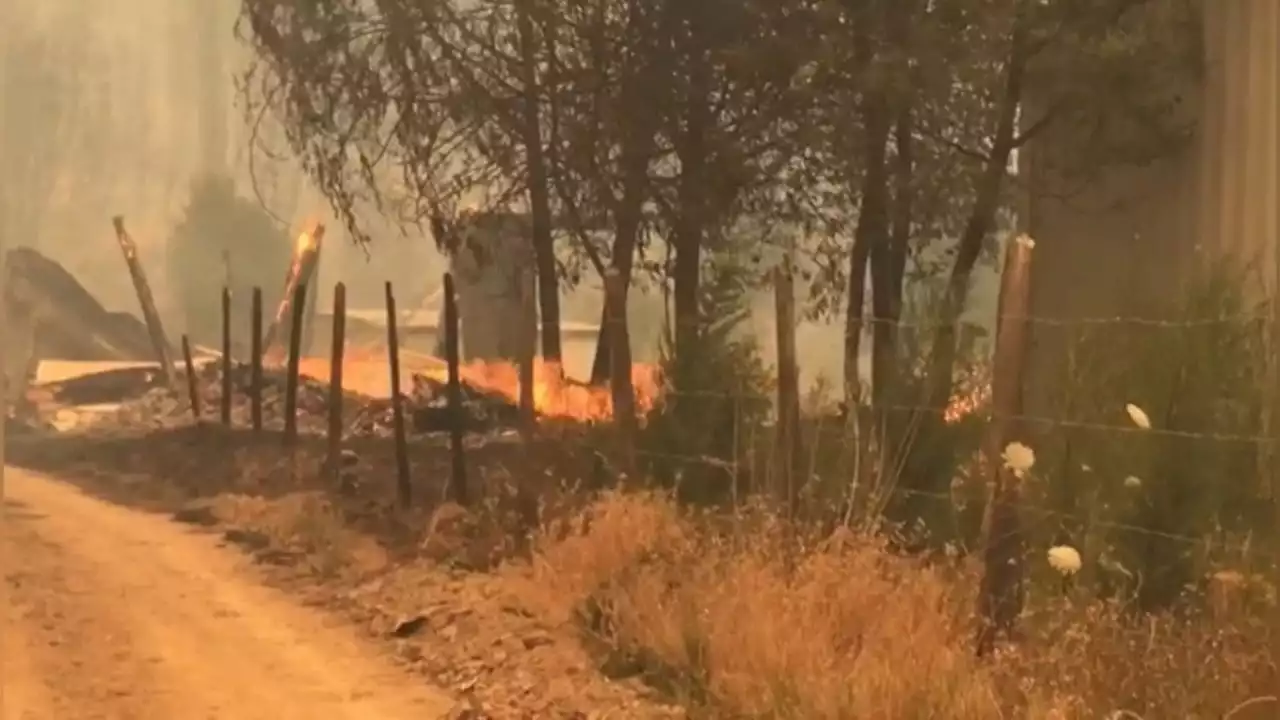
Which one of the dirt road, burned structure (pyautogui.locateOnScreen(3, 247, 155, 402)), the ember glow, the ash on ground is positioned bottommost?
the dirt road

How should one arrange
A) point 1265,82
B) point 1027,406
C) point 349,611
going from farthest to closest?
point 1265,82, point 349,611, point 1027,406

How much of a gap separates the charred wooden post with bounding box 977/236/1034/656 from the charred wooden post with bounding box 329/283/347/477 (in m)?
2.53

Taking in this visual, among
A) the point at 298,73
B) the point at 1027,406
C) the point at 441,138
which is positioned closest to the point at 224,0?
the point at 298,73

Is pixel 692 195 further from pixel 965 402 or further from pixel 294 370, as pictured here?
pixel 294 370

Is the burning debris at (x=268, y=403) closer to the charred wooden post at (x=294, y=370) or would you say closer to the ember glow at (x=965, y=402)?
the charred wooden post at (x=294, y=370)

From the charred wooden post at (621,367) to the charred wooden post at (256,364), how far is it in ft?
3.96

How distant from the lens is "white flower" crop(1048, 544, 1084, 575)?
276cm

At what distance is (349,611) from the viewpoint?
386 centimetres

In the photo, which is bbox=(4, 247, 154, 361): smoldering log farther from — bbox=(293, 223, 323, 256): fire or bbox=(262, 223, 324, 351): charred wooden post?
bbox=(293, 223, 323, 256): fire

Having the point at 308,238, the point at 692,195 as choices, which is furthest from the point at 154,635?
the point at 692,195

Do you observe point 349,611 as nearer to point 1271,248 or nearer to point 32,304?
point 32,304

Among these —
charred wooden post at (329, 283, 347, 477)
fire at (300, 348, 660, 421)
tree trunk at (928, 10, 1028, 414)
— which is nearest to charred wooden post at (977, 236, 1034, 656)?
tree trunk at (928, 10, 1028, 414)

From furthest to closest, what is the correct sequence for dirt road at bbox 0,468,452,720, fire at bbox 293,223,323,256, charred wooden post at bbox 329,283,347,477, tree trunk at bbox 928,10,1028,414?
1. fire at bbox 293,223,323,256
2. charred wooden post at bbox 329,283,347,477
3. tree trunk at bbox 928,10,1028,414
4. dirt road at bbox 0,468,452,720

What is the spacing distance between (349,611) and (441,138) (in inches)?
73.3
